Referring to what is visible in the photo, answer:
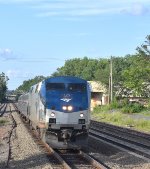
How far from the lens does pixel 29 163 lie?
57.4ft

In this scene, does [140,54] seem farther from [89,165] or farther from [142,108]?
[89,165]

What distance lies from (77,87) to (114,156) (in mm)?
3318

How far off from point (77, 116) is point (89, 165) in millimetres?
3652

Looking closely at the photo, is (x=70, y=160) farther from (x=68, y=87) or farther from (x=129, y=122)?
(x=129, y=122)

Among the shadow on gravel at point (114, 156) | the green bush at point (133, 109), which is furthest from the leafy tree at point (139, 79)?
the shadow on gravel at point (114, 156)

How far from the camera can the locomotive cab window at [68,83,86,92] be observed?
21.5m

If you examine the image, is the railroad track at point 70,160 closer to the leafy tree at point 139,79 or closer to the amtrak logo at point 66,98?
the amtrak logo at point 66,98

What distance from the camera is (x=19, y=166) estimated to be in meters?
16.7

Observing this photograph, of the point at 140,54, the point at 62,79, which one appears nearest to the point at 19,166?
the point at 62,79

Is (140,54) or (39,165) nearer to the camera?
(39,165)

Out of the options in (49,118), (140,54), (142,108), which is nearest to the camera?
Result: (49,118)

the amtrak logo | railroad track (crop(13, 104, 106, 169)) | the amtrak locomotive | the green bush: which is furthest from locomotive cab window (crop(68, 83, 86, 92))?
the green bush

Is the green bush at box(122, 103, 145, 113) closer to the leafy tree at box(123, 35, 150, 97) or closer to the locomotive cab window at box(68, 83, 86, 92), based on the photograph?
the leafy tree at box(123, 35, 150, 97)

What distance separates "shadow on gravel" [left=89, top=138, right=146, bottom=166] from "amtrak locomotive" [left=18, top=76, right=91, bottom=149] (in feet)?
3.35
